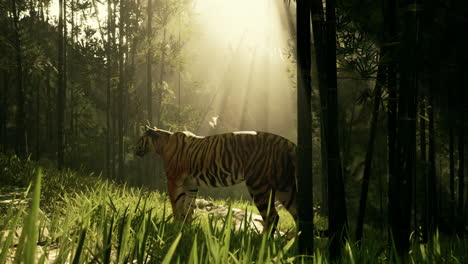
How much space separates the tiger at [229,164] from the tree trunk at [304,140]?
5.00 ft

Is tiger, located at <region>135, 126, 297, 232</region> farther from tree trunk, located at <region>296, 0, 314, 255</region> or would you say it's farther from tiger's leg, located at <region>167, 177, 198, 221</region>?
tree trunk, located at <region>296, 0, 314, 255</region>

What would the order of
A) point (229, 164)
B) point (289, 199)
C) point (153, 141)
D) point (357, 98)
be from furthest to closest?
1. point (357, 98)
2. point (153, 141)
3. point (229, 164)
4. point (289, 199)

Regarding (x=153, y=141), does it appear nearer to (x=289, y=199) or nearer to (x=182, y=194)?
(x=182, y=194)

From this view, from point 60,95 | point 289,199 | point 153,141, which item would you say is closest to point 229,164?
point 289,199

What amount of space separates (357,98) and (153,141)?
3.01 metres

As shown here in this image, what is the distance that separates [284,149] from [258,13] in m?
11.0

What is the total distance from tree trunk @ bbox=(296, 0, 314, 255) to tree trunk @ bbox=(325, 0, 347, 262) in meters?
0.16

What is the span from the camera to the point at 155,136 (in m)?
5.31

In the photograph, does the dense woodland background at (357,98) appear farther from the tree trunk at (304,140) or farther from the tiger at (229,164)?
the tiger at (229,164)

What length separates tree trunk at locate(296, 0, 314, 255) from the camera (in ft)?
6.84

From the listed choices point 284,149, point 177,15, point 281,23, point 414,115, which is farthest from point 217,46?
point 414,115

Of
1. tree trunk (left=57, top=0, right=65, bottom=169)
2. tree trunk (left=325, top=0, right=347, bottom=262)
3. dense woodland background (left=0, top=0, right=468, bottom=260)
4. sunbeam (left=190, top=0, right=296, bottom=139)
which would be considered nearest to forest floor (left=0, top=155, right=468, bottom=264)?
tree trunk (left=325, top=0, right=347, bottom=262)

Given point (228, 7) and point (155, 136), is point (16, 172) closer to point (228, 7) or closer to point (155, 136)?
point (155, 136)

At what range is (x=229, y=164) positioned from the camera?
4.43 metres
